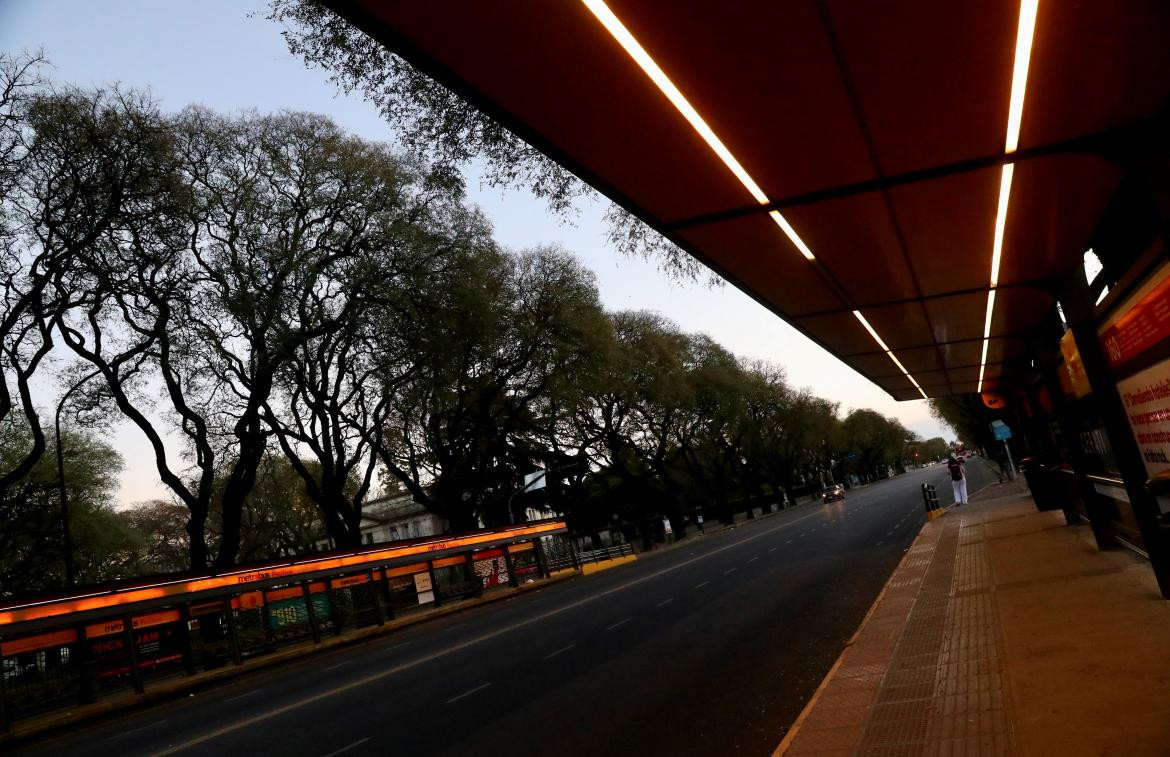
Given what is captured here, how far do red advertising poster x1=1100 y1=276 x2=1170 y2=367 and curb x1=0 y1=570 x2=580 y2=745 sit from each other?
809 inches

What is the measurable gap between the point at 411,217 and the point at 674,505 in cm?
3638

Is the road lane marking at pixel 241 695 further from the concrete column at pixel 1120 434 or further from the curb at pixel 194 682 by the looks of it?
the concrete column at pixel 1120 434

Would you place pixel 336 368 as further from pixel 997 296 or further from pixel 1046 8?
pixel 1046 8

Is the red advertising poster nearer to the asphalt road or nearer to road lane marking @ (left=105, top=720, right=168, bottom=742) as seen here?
the asphalt road

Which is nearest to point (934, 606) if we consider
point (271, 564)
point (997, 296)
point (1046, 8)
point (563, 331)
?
point (997, 296)

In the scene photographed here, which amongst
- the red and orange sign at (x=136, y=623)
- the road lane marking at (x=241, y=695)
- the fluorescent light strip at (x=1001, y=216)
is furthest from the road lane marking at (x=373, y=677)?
the fluorescent light strip at (x=1001, y=216)

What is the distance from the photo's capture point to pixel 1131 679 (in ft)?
16.7

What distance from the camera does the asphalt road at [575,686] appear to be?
738 centimetres

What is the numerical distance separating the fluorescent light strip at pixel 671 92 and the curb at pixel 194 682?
1911 cm

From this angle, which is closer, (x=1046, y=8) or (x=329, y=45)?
(x=1046, y=8)

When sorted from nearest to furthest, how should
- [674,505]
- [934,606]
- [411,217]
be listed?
[934,606]
[411,217]
[674,505]

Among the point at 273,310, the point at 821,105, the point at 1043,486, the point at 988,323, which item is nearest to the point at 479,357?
the point at 273,310

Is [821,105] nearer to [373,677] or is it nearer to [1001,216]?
[1001,216]

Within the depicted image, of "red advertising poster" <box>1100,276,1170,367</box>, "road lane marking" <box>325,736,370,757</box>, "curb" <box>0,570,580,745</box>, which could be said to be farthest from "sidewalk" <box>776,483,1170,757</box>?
"curb" <box>0,570,580,745</box>
